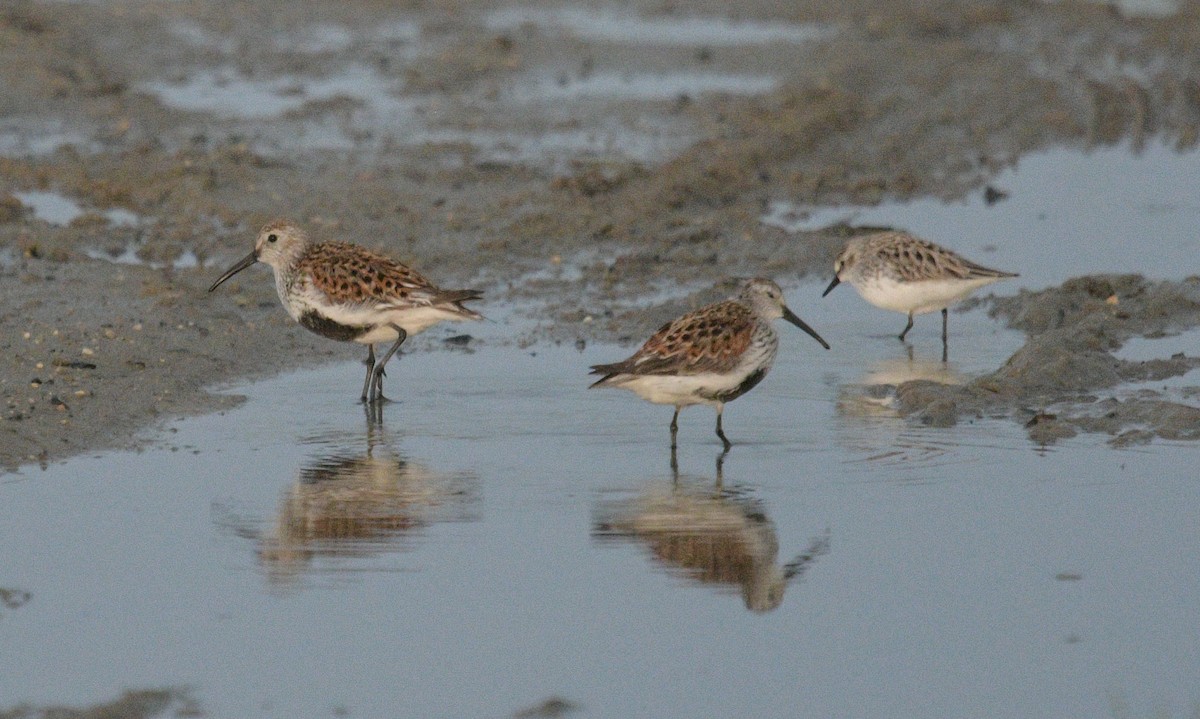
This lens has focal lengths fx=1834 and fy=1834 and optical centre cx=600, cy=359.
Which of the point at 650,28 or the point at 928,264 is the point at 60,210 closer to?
the point at 928,264

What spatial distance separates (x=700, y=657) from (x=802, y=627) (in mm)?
529

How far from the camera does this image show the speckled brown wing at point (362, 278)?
1112 centimetres

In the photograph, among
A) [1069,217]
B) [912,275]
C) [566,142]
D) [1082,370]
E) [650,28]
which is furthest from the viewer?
[650,28]

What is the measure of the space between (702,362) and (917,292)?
3305 millimetres

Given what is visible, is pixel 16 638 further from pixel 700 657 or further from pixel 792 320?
pixel 792 320

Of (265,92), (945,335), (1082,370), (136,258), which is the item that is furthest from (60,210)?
(1082,370)

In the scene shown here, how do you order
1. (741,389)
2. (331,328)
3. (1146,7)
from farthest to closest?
(1146,7) → (331,328) → (741,389)

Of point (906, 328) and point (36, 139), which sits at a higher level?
point (36, 139)

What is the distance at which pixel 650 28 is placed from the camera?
25.8 metres

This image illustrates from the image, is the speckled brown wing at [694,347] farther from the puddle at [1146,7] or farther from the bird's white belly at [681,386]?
the puddle at [1146,7]

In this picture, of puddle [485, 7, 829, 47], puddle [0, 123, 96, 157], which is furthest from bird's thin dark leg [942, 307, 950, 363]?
puddle [485, 7, 829, 47]

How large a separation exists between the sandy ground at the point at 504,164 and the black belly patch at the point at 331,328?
423mm

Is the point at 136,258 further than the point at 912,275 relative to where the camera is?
Yes

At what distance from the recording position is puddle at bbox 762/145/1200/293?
1414 centimetres
